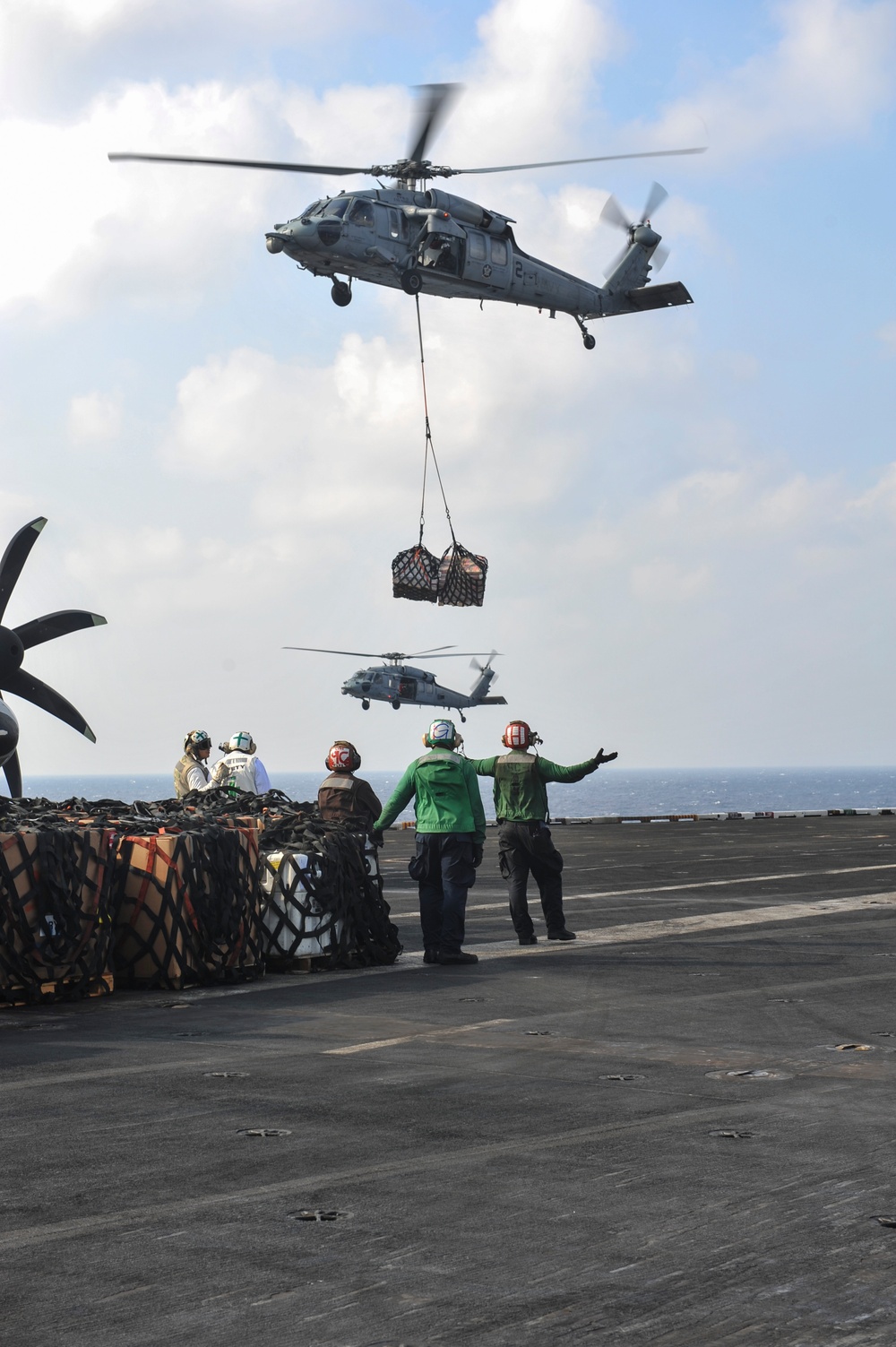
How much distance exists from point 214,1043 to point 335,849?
13.9ft

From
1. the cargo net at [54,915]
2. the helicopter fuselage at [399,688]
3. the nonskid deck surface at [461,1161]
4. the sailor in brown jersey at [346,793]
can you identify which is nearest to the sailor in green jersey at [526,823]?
the sailor in brown jersey at [346,793]

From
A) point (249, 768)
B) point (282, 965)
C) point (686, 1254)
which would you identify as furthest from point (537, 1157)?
point (249, 768)

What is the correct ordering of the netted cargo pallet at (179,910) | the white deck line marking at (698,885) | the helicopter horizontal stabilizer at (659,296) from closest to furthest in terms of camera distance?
1. the netted cargo pallet at (179,910)
2. the white deck line marking at (698,885)
3. the helicopter horizontal stabilizer at (659,296)

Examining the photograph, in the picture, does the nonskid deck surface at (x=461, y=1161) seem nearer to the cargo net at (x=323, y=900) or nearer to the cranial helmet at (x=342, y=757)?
the cargo net at (x=323, y=900)

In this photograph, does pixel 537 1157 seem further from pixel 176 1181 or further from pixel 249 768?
pixel 249 768

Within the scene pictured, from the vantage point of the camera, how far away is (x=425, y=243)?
30.8 metres

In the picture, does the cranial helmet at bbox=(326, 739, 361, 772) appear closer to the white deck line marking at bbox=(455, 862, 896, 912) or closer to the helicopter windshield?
the white deck line marking at bbox=(455, 862, 896, 912)

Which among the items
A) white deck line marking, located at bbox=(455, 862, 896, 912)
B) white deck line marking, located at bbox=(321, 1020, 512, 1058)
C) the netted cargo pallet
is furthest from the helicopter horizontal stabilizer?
white deck line marking, located at bbox=(321, 1020, 512, 1058)

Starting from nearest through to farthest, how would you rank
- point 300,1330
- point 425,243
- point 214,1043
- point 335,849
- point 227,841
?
point 300,1330, point 214,1043, point 227,841, point 335,849, point 425,243

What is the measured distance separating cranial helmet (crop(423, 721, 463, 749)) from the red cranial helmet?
4.10 ft

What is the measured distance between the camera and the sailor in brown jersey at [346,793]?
47.1ft

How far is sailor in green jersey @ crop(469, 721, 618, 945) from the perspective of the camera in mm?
14945

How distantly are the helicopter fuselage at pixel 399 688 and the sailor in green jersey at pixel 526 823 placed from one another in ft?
167

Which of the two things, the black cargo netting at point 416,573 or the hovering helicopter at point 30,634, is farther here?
the black cargo netting at point 416,573
